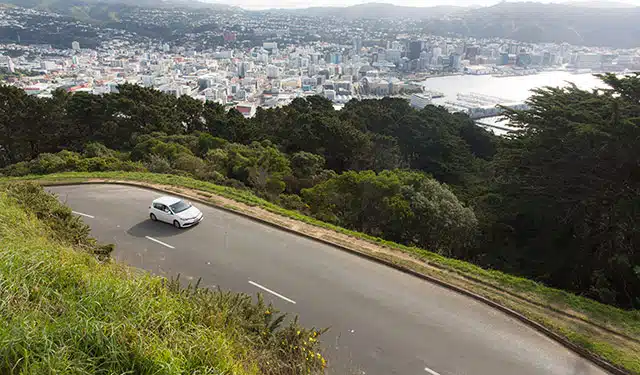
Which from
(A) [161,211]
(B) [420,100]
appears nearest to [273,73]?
(B) [420,100]

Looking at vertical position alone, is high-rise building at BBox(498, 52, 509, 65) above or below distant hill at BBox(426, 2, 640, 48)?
below

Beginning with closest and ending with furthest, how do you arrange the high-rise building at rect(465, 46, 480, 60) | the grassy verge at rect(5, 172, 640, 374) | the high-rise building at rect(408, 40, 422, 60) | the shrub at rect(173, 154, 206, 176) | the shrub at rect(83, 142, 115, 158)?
1. the grassy verge at rect(5, 172, 640, 374)
2. the shrub at rect(173, 154, 206, 176)
3. the shrub at rect(83, 142, 115, 158)
4. the high-rise building at rect(465, 46, 480, 60)
5. the high-rise building at rect(408, 40, 422, 60)

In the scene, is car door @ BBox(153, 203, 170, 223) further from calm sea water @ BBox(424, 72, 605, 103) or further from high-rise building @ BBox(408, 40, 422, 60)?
high-rise building @ BBox(408, 40, 422, 60)

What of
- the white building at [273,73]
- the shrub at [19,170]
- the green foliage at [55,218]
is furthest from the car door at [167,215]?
the white building at [273,73]

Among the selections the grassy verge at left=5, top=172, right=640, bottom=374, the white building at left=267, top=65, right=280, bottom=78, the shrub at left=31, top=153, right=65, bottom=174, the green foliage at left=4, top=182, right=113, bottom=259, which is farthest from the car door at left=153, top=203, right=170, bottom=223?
the white building at left=267, top=65, right=280, bottom=78

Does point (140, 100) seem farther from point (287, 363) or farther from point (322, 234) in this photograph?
point (287, 363)

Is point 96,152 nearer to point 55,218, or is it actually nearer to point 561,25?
point 55,218
